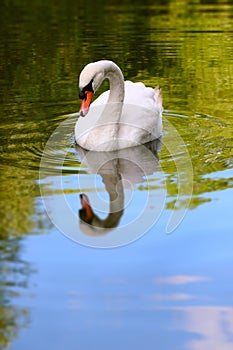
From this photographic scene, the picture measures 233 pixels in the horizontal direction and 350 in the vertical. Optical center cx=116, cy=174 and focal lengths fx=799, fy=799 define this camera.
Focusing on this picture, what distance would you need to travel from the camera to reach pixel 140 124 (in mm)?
7520

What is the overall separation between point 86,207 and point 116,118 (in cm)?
179

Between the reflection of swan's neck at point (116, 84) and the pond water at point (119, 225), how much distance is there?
60cm

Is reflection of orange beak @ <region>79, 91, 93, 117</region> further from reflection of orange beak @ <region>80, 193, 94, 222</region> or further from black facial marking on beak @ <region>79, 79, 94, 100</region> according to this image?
reflection of orange beak @ <region>80, 193, 94, 222</region>

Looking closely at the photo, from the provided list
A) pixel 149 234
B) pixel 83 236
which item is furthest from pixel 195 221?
pixel 83 236

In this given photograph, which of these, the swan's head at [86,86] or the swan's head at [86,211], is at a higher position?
the swan's head at [86,86]

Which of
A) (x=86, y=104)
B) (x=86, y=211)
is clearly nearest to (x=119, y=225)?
(x=86, y=211)

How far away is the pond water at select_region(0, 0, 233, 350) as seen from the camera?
4114 millimetres

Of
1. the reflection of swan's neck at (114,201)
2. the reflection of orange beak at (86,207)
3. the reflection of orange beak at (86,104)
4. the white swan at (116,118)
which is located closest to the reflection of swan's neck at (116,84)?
the white swan at (116,118)

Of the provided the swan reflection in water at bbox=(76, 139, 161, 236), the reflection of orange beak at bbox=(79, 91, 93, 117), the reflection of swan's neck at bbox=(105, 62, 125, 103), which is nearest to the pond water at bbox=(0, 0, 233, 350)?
the swan reflection in water at bbox=(76, 139, 161, 236)

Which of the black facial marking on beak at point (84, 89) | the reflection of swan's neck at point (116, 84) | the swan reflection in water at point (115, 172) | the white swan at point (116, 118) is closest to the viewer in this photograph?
the swan reflection in water at point (115, 172)

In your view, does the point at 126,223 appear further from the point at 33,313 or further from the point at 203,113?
the point at 203,113

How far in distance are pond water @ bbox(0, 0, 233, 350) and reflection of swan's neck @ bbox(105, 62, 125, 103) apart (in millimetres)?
597

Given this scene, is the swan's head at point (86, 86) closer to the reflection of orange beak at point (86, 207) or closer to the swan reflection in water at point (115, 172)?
the swan reflection in water at point (115, 172)

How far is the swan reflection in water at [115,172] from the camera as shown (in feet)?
18.4
